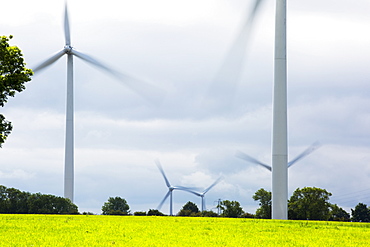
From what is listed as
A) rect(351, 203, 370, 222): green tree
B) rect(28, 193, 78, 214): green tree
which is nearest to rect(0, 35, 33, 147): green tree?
rect(28, 193, 78, 214): green tree

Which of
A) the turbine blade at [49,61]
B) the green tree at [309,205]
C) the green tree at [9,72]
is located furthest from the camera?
the green tree at [309,205]

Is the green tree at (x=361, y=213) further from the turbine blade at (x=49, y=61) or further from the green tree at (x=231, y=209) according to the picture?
the turbine blade at (x=49, y=61)

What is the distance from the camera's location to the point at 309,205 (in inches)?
3558

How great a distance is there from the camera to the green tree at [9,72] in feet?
145

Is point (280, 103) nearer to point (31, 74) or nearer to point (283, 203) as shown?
point (283, 203)

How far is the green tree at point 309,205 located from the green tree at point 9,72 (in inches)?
2115

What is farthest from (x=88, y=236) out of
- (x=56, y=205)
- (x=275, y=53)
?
(x=56, y=205)

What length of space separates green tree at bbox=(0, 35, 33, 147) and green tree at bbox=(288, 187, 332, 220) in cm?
5372

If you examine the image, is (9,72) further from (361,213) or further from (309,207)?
(361,213)

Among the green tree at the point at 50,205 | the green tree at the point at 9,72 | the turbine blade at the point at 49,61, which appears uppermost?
the turbine blade at the point at 49,61

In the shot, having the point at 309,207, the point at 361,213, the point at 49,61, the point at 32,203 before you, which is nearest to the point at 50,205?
the point at 32,203

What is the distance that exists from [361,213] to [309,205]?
117ft

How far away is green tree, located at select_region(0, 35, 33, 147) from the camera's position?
145ft

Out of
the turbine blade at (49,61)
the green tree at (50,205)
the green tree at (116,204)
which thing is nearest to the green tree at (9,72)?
the turbine blade at (49,61)
